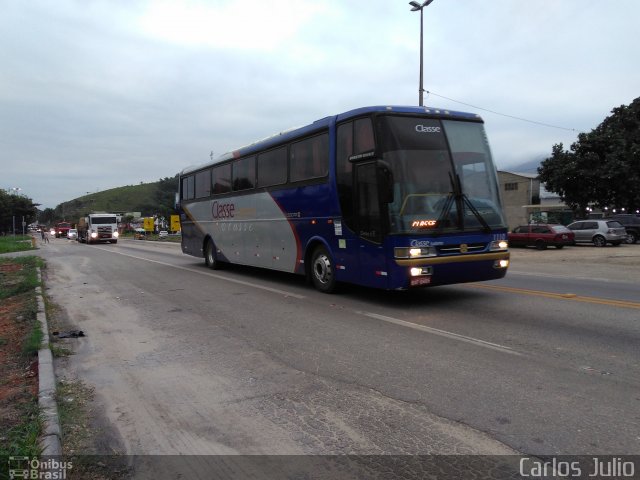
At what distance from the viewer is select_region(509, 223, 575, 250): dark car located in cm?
2550

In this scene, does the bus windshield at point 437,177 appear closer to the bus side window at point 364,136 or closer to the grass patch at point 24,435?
the bus side window at point 364,136

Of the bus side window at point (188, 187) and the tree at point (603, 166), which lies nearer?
the bus side window at point (188, 187)

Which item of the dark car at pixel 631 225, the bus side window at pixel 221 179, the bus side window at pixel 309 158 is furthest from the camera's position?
the dark car at pixel 631 225

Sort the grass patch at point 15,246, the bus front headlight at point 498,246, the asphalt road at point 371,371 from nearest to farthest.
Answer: the asphalt road at point 371,371 → the bus front headlight at point 498,246 → the grass patch at point 15,246

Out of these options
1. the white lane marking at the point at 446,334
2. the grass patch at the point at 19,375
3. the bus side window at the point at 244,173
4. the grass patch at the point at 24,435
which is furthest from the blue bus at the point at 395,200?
the grass patch at the point at 24,435

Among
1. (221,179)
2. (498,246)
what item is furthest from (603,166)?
(498,246)

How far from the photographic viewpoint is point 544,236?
25.9 m

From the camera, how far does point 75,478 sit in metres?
3.21

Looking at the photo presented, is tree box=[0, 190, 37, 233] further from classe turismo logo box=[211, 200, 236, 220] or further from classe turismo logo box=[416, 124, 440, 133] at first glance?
classe turismo logo box=[416, 124, 440, 133]

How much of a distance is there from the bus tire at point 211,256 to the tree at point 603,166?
92.1 feet

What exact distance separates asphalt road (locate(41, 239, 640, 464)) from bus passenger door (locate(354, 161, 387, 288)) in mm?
623

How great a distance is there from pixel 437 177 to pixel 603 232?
893 inches

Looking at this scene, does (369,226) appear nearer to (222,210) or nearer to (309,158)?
(309,158)

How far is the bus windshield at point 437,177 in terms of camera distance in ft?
25.4
